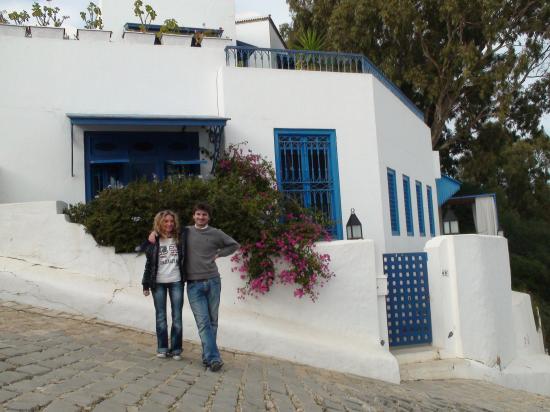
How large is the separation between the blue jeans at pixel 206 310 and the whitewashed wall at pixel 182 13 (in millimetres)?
10001

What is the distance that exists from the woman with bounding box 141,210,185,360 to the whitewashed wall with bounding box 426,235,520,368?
14.7 ft

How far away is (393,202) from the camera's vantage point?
1241 centimetres

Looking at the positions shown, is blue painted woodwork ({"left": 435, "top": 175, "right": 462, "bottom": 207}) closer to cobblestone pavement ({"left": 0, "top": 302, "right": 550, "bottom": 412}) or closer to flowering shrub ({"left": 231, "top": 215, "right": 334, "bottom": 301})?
cobblestone pavement ({"left": 0, "top": 302, "right": 550, "bottom": 412})

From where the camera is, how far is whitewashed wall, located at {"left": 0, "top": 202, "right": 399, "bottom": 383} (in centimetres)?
731

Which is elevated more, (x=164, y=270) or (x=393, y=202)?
(x=393, y=202)

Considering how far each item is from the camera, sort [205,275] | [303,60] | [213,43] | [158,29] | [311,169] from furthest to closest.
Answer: [158,29], [303,60], [213,43], [311,169], [205,275]

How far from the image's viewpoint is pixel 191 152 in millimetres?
10969

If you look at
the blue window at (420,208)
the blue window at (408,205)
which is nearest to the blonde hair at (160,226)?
the blue window at (408,205)

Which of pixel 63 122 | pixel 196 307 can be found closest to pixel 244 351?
pixel 196 307

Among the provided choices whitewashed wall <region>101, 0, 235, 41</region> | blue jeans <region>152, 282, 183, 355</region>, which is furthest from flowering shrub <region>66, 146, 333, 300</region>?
whitewashed wall <region>101, 0, 235, 41</region>

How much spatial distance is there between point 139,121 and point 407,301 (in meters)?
5.41

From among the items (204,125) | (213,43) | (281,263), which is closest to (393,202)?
(204,125)

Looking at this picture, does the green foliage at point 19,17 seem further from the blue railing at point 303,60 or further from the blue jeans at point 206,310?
the blue jeans at point 206,310

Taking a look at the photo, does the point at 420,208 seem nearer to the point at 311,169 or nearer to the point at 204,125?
the point at 311,169
